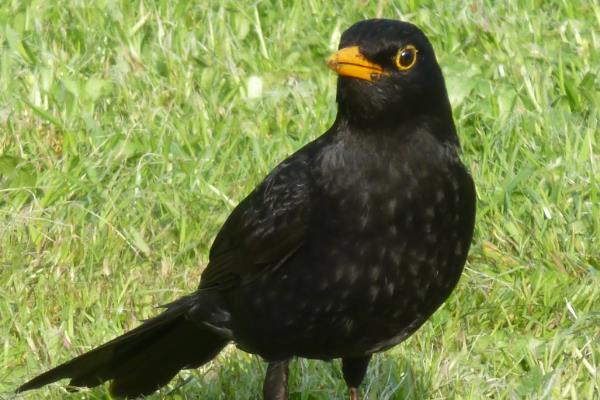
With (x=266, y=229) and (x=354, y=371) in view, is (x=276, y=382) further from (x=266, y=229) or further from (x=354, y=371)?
(x=266, y=229)

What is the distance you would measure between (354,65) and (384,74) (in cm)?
12

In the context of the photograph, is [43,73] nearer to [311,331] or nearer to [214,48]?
[214,48]

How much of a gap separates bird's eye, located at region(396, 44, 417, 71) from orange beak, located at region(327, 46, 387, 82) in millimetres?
76

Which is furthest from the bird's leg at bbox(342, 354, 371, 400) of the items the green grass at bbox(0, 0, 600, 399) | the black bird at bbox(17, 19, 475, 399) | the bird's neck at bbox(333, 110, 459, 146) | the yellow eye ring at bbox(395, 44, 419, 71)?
the yellow eye ring at bbox(395, 44, 419, 71)

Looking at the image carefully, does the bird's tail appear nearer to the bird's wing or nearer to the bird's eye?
the bird's wing

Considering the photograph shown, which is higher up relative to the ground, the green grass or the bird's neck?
the bird's neck

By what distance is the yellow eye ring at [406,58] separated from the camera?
18.2ft

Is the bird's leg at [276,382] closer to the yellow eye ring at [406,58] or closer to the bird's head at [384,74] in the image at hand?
the bird's head at [384,74]

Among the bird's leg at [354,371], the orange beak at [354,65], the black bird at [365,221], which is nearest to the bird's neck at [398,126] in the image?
the black bird at [365,221]

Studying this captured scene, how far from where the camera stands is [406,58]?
555 cm

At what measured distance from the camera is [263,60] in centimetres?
886

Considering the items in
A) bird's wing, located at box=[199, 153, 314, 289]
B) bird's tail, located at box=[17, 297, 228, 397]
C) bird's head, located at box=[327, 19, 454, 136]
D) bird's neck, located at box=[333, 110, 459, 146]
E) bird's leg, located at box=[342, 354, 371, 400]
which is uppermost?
bird's head, located at box=[327, 19, 454, 136]

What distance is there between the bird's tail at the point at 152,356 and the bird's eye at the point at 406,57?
4.69 feet

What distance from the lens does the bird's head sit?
549 centimetres
